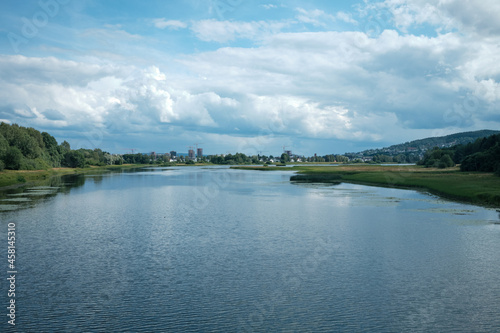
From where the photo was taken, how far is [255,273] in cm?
2062

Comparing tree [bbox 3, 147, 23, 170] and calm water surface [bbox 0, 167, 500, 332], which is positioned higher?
tree [bbox 3, 147, 23, 170]

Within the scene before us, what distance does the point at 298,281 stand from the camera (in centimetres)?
1955

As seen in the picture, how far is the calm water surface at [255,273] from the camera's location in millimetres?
15094

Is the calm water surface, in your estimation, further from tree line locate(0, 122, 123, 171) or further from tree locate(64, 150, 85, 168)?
tree locate(64, 150, 85, 168)

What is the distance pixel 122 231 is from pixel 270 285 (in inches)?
670

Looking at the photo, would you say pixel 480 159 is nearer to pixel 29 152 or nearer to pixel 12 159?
pixel 12 159

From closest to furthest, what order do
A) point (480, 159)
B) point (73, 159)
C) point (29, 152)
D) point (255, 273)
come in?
1. point (255, 273)
2. point (480, 159)
3. point (29, 152)
4. point (73, 159)

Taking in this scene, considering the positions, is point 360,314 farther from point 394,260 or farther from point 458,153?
point 458,153

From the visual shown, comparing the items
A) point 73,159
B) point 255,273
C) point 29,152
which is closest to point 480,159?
point 255,273

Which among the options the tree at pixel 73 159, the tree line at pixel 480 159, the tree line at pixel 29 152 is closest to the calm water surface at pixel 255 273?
the tree line at pixel 480 159

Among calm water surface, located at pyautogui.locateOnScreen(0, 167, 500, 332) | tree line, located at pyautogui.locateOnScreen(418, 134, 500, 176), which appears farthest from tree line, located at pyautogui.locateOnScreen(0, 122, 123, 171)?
tree line, located at pyautogui.locateOnScreen(418, 134, 500, 176)

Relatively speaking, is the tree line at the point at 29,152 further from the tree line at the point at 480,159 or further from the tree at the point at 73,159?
the tree line at the point at 480,159

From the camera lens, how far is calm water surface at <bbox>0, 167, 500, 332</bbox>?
594 inches

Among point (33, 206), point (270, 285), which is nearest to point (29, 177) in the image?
point (33, 206)
